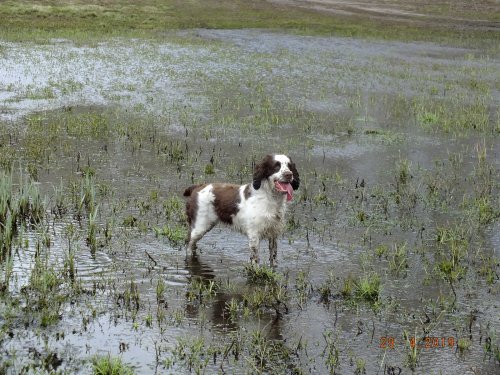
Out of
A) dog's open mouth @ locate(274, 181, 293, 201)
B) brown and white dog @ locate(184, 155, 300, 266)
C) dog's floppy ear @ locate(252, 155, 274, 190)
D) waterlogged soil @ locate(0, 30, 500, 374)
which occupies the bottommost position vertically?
waterlogged soil @ locate(0, 30, 500, 374)

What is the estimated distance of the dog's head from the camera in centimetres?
977

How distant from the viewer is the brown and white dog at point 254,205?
9.88m

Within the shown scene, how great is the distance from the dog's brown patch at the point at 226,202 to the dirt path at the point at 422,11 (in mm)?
39564

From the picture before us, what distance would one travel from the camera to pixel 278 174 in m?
9.77

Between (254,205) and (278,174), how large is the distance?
57 cm

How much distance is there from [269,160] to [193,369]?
362cm

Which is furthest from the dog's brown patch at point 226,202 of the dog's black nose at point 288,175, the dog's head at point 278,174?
the dog's black nose at point 288,175

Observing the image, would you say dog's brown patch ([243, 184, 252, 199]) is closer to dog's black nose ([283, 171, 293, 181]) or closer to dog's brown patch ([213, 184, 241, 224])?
dog's brown patch ([213, 184, 241, 224])

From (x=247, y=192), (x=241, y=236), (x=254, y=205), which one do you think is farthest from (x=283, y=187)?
(x=241, y=236)

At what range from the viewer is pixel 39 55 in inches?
1158

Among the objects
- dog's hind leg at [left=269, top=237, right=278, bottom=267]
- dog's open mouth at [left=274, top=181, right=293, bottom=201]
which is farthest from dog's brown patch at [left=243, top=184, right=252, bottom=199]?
dog's hind leg at [left=269, top=237, right=278, bottom=267]

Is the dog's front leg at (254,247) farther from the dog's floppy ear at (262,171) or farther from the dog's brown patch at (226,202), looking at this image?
the dog's floppy ear at (262,171)

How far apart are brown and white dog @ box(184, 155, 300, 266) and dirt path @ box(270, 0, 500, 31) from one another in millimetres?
39645

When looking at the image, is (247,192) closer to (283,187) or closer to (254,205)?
(254,205)
